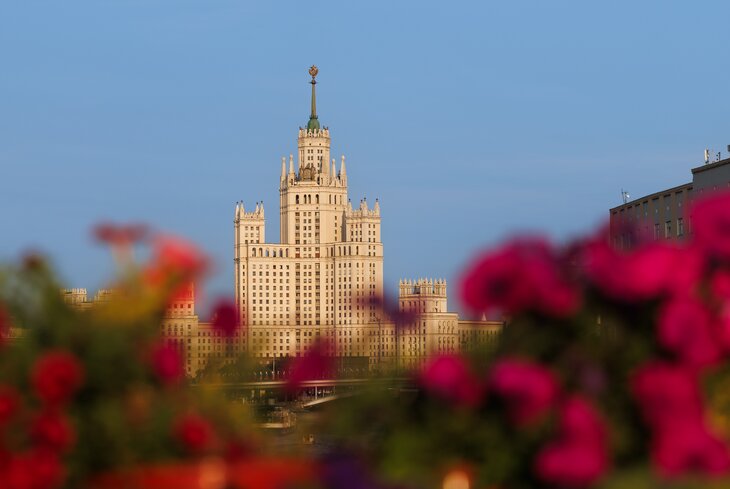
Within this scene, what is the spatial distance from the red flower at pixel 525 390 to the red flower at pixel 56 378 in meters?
1.48

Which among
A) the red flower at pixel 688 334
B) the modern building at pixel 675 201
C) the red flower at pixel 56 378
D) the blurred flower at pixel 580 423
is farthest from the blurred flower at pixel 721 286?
the modern building at pixel 675 201

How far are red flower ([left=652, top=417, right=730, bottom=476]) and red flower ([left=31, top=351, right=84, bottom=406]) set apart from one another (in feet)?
6.72

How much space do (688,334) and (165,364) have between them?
6.36ft

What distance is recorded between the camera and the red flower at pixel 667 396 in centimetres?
525

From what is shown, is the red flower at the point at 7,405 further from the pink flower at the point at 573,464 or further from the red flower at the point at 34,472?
the pink flower at the point at 573,464

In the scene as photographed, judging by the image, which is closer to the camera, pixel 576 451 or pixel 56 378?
pixel 576 451

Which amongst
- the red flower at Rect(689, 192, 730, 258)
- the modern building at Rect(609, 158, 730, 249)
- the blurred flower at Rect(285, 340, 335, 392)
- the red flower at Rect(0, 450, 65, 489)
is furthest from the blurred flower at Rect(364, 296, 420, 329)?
the modern building at Rect(609, 158, 730, 249)

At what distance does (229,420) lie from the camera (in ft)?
20.0

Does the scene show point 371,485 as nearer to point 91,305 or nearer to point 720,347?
point 720,347

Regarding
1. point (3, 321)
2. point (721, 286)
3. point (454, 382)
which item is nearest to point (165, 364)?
point (3, 321)

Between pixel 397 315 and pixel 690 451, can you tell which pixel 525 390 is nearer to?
pixel 690 451

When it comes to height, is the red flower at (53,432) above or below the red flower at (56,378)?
below

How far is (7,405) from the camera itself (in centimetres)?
565

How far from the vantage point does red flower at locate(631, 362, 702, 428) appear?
5254mm
